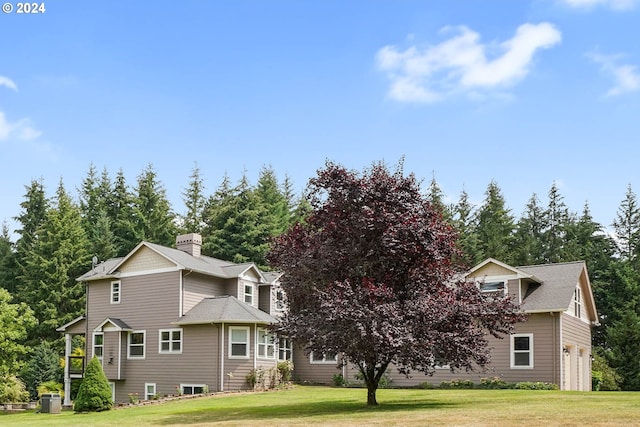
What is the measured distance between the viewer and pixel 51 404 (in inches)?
1208

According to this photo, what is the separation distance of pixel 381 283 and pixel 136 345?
69.7 ft

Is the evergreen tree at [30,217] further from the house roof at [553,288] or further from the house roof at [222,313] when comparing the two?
the house roof at [553,288]

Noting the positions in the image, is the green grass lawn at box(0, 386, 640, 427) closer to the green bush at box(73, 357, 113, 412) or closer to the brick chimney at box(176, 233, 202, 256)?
the green bush at box(73, 357, 113, 412)

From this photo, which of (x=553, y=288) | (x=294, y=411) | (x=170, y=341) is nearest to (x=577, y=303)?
(x=553, y=288)

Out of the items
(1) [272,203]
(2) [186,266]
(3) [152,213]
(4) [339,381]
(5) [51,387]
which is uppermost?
(1) [272,203]

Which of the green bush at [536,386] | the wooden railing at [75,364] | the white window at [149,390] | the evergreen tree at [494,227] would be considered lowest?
the white window at [149,390]

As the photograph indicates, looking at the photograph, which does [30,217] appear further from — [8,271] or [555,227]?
[555,227]

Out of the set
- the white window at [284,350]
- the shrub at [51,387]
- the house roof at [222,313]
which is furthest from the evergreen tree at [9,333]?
the white window at [284,350]

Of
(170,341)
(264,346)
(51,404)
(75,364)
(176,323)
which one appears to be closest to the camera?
(51,404)

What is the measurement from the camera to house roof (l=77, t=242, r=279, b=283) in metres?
37.0

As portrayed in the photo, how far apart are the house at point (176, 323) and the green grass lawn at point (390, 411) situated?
5.50m

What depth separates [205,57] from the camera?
77.8 feet

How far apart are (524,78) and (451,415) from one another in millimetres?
11131

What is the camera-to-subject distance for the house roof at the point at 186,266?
37.0 metres
